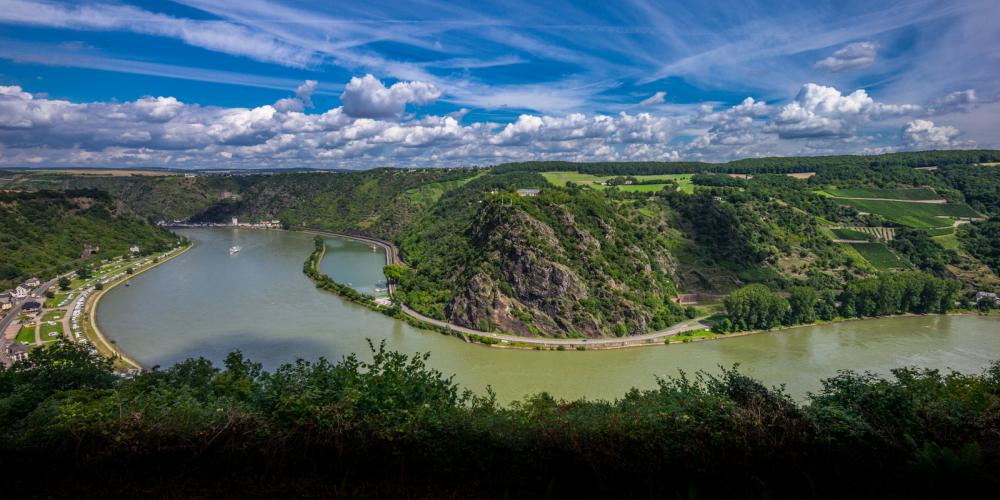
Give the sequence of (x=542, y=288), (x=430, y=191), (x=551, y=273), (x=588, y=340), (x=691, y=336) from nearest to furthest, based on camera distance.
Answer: (x=588, y=340)
(x=691, y=336)
(x=542, y=288)
(x=551, y=273)
(x=430, y=191)

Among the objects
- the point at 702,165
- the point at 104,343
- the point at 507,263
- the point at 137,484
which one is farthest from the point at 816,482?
the point at 702,165

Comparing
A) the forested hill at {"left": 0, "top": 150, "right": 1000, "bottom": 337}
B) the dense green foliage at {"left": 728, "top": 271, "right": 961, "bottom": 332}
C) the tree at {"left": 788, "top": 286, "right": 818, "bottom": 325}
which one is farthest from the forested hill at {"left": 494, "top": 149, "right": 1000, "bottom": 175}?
the tree at {"left": 788, "top": 286, "right": 818, "bottom": 325}

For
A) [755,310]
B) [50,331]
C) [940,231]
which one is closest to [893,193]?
[940,231]

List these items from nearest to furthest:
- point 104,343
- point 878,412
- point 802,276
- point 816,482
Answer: point 816,482, point 878,412, point 104,343, point 802,276

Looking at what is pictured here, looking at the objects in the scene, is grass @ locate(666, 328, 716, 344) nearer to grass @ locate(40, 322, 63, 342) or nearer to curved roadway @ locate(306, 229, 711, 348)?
curved roadway @ locate(306, 229, 711, 348)

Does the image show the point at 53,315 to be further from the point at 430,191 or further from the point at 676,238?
the point at 430,191

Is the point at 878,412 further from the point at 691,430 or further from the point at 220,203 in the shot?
the point at 220,203

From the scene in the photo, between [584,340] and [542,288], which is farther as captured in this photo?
[542,288]
